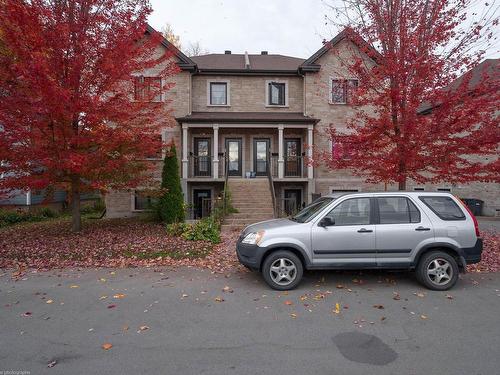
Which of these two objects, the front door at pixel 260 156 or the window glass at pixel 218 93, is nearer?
the window glass at pixel 218 93

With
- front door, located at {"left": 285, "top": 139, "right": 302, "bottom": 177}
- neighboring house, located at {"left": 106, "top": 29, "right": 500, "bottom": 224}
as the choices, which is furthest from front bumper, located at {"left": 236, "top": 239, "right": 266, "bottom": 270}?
front door, located at {"left": 285, "top": 139, "right": 302, "bottom": 177}

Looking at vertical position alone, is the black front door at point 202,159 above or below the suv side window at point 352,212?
above

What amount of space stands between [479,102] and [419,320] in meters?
5.86

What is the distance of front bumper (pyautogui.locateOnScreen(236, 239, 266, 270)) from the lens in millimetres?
5363

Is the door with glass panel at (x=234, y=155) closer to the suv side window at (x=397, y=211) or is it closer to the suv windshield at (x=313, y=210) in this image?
the suv windshield at (x=313, y=210)

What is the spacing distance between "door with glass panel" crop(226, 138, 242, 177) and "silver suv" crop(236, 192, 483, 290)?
12.4 metres

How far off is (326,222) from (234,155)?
1281 centimetres

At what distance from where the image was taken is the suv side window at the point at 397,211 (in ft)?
17.9

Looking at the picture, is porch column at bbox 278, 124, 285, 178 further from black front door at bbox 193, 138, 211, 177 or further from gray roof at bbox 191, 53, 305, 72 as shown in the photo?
black front door at bbox 193, 138, 211, 177

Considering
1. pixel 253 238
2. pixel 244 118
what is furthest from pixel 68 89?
→ pixel 244 118

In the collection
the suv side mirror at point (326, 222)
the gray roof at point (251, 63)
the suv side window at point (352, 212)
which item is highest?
the gray roof at point (251, 63)

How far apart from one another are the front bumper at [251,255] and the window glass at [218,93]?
13.4 m

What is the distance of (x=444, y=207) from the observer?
559cm

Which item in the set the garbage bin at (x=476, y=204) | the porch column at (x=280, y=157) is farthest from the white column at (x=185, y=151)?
the garbage bin at (x=476, y=204)
